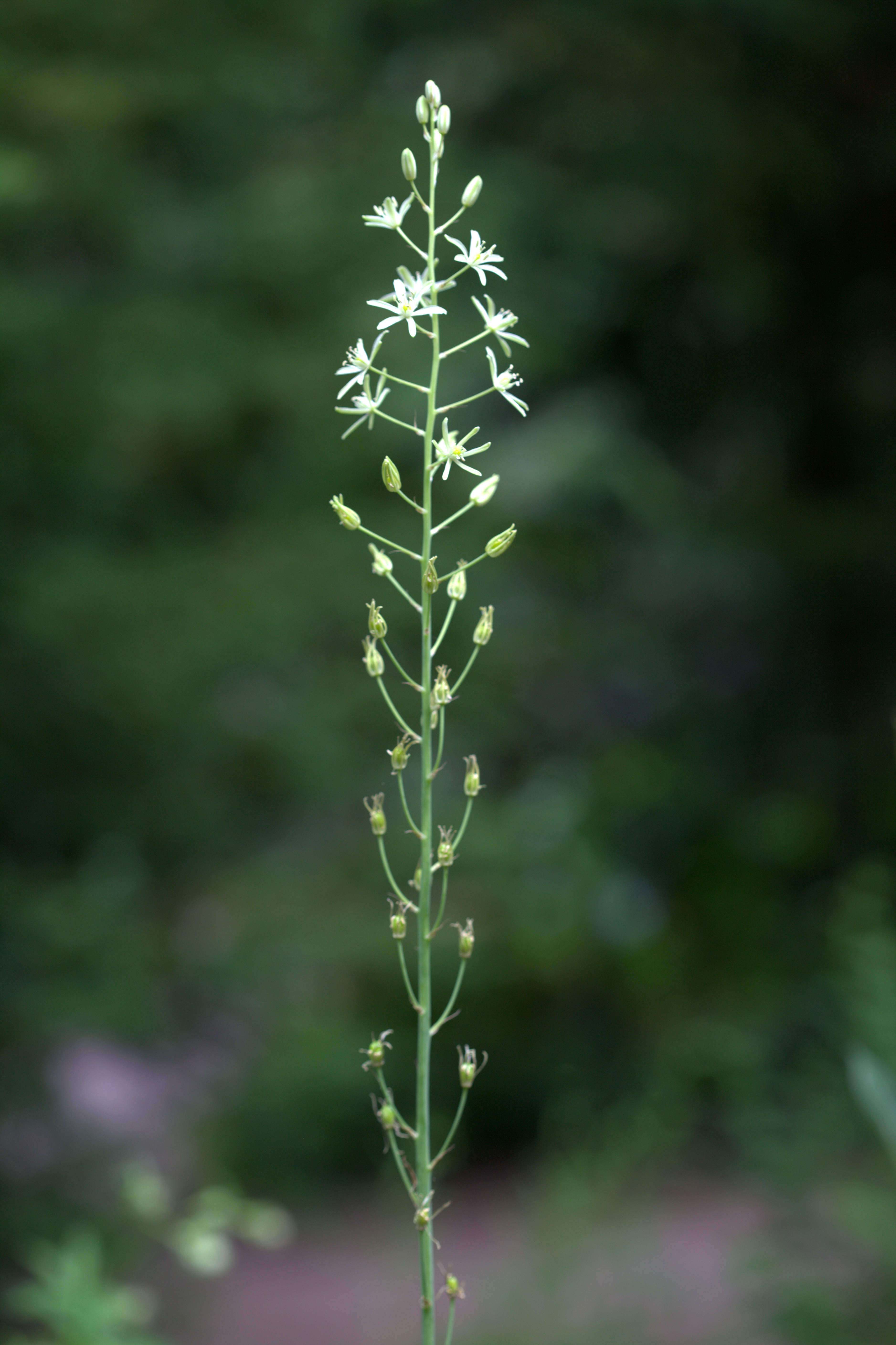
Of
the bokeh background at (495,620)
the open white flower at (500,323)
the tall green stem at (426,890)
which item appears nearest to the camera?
the tall green stem at (426,890)

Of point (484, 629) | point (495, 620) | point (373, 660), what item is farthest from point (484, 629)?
point (495, 620)

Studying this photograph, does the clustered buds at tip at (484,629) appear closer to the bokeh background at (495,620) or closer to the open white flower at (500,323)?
the open white flower at (500,323)

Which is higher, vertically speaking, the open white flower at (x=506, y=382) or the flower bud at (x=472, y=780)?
the open white flower at (x=506, y=382)

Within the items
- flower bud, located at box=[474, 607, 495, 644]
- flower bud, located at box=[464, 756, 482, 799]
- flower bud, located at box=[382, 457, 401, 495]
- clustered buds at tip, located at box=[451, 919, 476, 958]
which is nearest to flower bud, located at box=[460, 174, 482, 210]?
flower bud, located at box=[382, 457, 401, 495]

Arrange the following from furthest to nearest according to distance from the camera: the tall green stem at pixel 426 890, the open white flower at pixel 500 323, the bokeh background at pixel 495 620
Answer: the bokeh background at pixel 495 620 → the open white flower at pixel 500 323 → the tall green stem at pixel 426 890

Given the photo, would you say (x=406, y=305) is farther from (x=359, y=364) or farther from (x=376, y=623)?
→ (x=376, y=623)

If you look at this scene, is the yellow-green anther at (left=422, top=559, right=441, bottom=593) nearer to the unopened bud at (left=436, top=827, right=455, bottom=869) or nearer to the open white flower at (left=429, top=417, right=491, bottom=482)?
the open white flower at (left=429, top=417, right=491, bottom=482)

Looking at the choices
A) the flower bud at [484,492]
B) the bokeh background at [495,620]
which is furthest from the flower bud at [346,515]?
the bokeh background at [495,620]

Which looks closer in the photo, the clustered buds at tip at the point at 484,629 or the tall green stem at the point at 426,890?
the tall green stem at the point at 426,890
